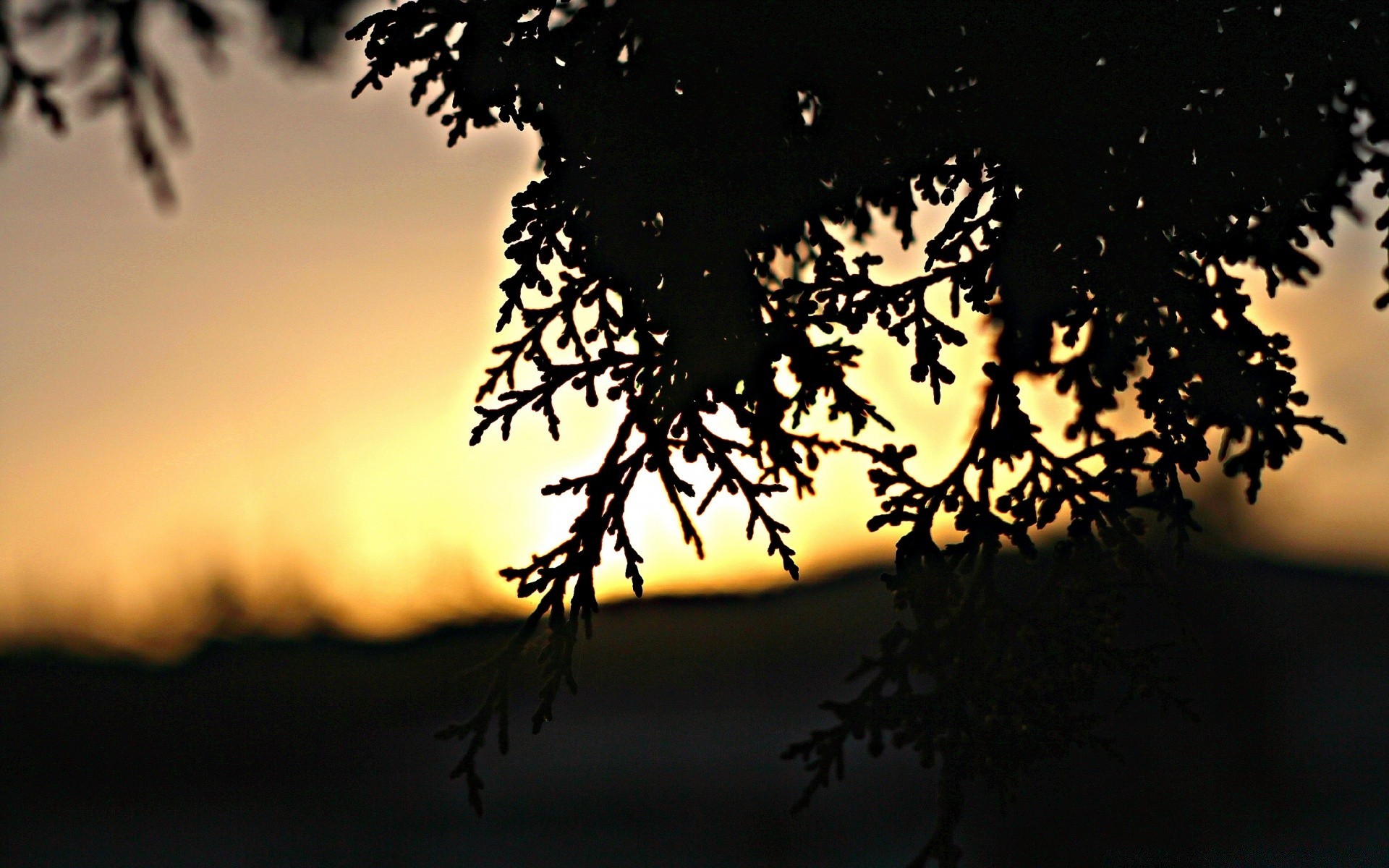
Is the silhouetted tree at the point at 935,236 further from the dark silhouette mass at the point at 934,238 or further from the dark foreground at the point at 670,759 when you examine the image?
the dark foreground at the point at 670,759

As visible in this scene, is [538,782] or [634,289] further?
[538,782]

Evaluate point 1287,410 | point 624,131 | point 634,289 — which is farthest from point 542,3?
point 1287,410

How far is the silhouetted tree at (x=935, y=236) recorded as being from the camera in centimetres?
398

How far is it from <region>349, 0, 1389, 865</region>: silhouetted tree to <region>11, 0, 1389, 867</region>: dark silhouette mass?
0.01 metres

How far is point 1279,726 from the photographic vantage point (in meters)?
18.4

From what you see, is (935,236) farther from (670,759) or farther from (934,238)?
(670,759)

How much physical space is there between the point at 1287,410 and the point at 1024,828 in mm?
14990

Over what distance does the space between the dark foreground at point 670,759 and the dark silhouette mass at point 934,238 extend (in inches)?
466

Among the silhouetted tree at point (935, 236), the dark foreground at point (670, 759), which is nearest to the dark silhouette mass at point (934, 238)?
the silhouetted tree at point (935, 236)

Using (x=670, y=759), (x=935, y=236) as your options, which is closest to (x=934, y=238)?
(x=935, y=236)

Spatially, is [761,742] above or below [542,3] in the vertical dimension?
below

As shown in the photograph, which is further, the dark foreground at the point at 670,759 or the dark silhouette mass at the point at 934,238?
the dark foreground at the point at 670,759

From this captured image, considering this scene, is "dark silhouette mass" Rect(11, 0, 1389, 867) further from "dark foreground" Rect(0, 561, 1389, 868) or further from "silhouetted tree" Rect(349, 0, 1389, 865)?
"dark foreground" Rect(0, 561, 1389, 868)

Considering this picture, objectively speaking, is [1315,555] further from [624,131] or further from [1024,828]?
[624,131]
